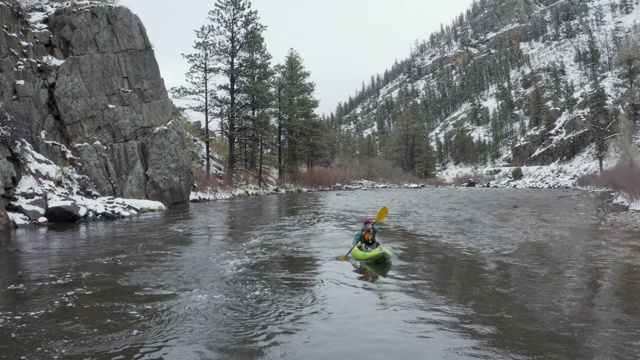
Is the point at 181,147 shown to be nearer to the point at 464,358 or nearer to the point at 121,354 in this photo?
the point at 121,354

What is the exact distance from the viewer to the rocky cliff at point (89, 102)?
16570 mm

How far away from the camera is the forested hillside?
7081 centimetres

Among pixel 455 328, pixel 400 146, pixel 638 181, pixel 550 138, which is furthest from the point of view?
pixel 550 138

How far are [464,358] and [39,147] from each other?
59.9 feet

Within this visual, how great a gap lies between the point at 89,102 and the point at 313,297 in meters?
17.1

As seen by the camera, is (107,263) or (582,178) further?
(582,178)

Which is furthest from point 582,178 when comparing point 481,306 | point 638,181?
point 481,306

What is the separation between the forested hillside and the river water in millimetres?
26462

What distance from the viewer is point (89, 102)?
62.8 ft

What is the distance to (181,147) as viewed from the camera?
22.8 m

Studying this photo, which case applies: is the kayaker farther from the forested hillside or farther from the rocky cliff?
the forested hillside

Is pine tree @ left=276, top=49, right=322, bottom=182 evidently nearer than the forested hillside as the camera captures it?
Yes

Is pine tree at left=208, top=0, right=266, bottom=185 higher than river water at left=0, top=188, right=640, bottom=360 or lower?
higher

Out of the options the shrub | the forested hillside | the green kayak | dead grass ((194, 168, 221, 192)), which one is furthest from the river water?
the shrub
